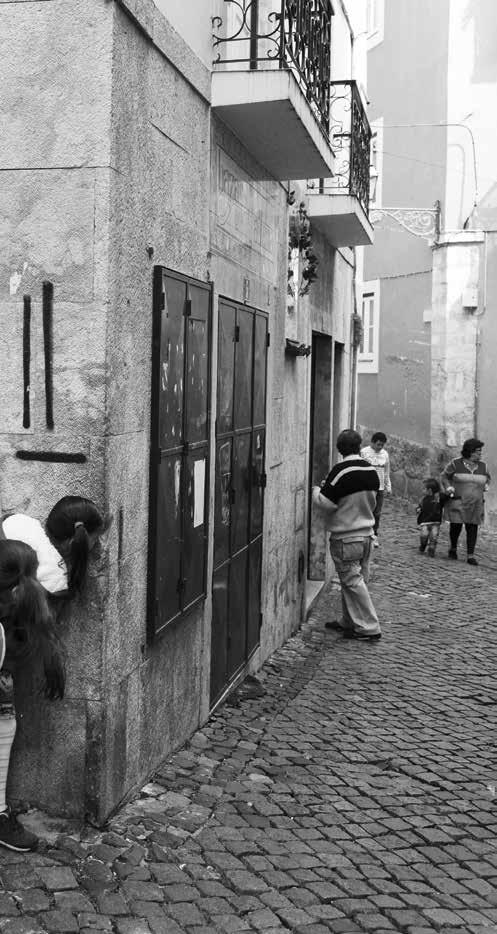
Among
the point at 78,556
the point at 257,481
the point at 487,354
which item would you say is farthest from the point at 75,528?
the point at 487,354

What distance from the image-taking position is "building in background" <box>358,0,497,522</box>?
17.5 m

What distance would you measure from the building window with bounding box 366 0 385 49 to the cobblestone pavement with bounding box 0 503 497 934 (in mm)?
16395

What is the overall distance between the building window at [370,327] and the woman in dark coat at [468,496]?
305 inches

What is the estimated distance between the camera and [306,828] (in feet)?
15.9

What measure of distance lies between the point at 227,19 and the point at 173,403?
8.81 feet

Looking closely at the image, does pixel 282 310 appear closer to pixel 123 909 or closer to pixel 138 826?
pixel 138 826

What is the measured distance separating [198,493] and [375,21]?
18.2 m

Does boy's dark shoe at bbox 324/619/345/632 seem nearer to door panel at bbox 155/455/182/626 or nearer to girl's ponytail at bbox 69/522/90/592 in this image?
door panel at bbox 155/455/182/626

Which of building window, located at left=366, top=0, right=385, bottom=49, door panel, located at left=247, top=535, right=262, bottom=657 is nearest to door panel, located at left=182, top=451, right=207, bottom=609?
door panel, located at left=247, top=535, right=262, bottom=657

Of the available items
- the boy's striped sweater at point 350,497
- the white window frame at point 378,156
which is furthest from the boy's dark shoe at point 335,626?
the white window frame at point 378,156

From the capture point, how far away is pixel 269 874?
429 centimetres

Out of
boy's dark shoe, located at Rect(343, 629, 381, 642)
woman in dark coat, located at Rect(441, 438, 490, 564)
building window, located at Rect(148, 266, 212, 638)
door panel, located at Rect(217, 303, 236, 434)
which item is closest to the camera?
building window, located at Rect(148, 266, 212, 638)

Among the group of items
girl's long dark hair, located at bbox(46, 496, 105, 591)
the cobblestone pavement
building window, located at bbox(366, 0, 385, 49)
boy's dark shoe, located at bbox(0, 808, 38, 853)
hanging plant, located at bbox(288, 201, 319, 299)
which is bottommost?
the cobblestone pavement

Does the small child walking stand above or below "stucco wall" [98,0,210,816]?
below
